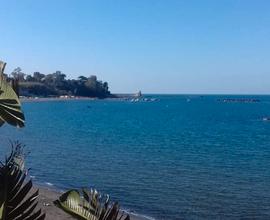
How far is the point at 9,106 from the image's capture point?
2498 mm

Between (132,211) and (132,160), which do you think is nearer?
(132,211)

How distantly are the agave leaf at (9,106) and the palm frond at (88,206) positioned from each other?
0.45m

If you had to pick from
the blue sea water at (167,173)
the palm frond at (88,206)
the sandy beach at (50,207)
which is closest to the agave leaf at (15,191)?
the palm frond at (88,206)

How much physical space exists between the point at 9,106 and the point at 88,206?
0.63 m

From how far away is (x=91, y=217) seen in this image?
2.57 m

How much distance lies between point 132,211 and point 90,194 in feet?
71.7

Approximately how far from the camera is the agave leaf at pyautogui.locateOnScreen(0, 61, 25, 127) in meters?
2.45

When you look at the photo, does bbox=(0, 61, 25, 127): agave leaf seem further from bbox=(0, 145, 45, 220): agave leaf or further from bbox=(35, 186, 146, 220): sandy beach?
bbox=(35, 186, 146, 220): sandy beach

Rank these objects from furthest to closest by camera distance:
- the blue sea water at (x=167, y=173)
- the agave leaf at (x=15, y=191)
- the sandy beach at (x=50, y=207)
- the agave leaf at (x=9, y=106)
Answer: the blue sea water at (x=167, y=173) → the sandy beach at (x=50, y=207) → the agave leaf at (x=15, y=191) → the agave leaf at (x=9, y=106)

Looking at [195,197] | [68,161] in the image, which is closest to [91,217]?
[195,197]

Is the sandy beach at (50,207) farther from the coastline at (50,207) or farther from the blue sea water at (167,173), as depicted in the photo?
the blue sea water at (167,173)

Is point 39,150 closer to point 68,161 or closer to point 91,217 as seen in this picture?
point 68,161

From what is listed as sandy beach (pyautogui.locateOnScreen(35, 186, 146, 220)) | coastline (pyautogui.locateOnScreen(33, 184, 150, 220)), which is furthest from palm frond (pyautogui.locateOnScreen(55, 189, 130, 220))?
sandy beach (pyautogui.locateOnScreen(35, 186, 146, 220))

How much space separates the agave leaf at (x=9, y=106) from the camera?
8.05 ft
